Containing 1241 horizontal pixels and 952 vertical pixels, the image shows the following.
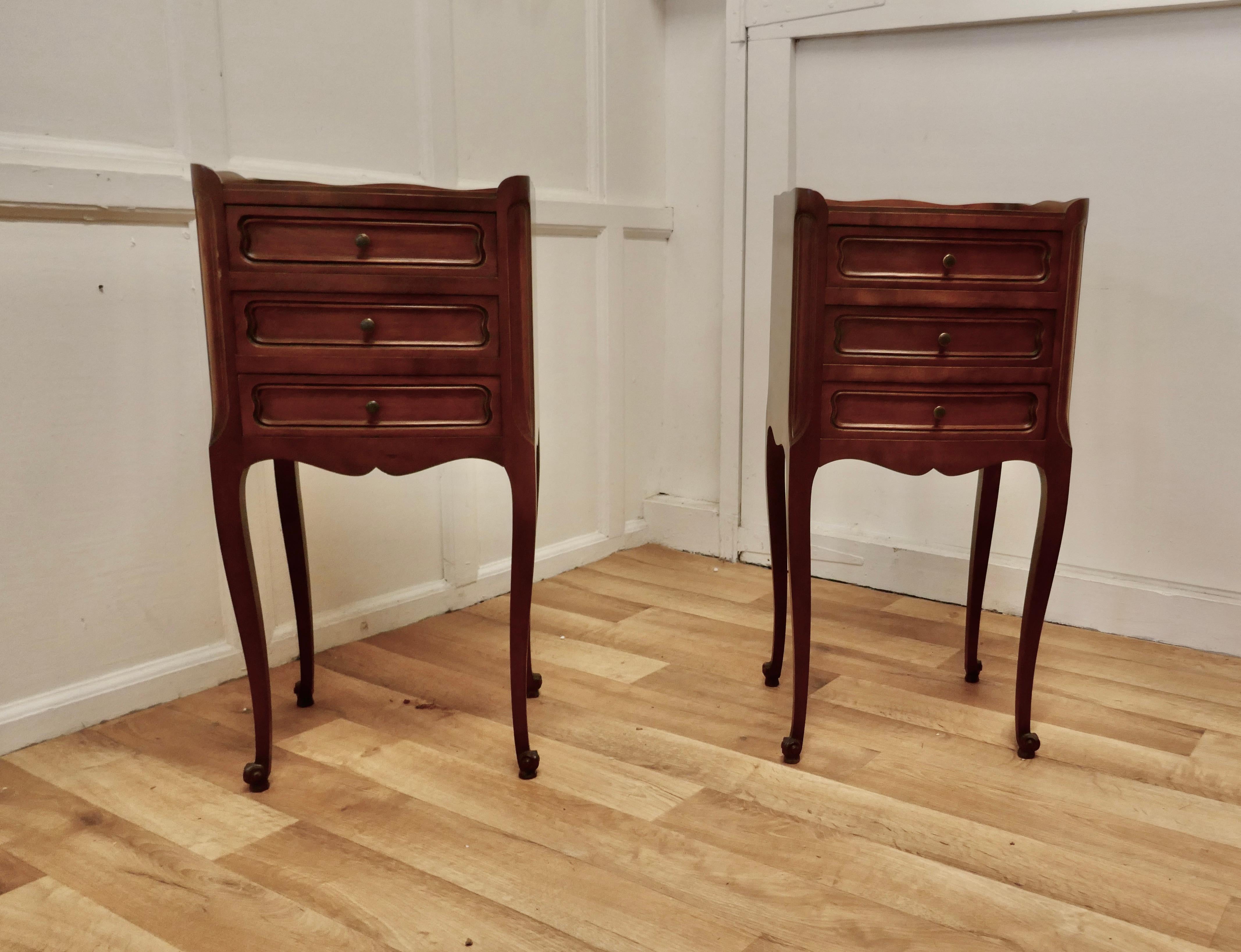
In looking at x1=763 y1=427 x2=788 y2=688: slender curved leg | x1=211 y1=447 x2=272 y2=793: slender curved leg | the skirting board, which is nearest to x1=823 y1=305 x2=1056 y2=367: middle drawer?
x1=763 y1=427 x2=788 y2=688: slender curved leg

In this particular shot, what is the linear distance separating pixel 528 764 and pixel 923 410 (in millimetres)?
830

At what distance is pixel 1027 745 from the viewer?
170 centimetres

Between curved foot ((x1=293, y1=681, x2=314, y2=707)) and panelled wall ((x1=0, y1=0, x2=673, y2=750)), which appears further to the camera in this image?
curved foot ((x1=293, y1=681, x2=314, y2=707))

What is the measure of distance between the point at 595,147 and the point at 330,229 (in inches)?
51.7

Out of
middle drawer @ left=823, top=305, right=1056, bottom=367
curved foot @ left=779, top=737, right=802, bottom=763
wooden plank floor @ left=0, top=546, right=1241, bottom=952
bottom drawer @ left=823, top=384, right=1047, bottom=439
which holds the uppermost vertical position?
middle drawer @ left=823, top=305, right=1056, bottom=367

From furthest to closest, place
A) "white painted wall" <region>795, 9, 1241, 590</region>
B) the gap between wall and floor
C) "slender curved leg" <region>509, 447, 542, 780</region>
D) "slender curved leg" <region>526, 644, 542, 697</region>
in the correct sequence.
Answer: "white painted wall" <region>795, 9, 1241, 590</region> < "slender curved leg" <region>526, 644, 542, 697</region> < the gap between wall and floor < "slender curved leg" <region>509, 447, 542, 780</region>

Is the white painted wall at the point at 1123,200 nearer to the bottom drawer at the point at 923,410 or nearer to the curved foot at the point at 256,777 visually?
the bottom drawer at the point at 923,410

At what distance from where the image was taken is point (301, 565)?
1890mm

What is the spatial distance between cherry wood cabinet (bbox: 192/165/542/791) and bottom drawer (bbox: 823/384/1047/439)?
1.60 feet

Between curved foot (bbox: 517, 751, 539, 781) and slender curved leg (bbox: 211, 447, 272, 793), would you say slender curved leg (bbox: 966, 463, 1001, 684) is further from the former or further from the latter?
slender curved leg (bbox: 211, 447, 272, 793)

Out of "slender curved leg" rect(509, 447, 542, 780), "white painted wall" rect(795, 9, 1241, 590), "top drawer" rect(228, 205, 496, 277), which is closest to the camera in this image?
"top drawer" rect(228, 205, 496, 277)

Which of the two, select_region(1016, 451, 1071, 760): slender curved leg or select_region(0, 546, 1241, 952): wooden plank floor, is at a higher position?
select_region(1016, 451, 1071, 760): slender curved leg

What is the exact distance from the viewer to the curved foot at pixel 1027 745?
1.70m

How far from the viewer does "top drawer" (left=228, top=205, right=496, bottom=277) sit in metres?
1.48
